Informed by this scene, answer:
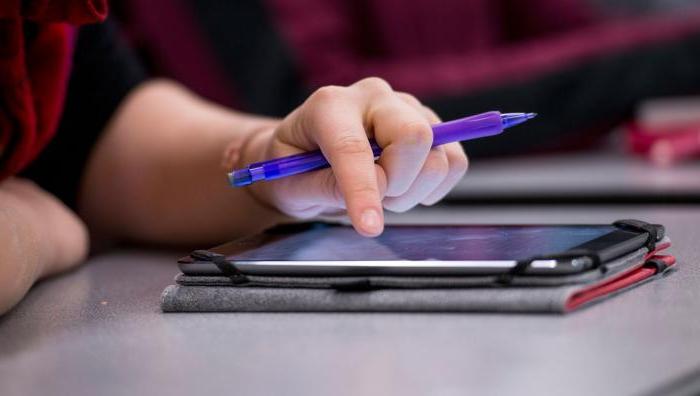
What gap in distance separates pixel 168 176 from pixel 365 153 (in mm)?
342

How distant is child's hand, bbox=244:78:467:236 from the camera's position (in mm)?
592

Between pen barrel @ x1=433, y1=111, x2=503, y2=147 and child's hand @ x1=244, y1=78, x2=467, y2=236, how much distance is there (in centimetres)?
1

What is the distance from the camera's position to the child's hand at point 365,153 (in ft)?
1.94

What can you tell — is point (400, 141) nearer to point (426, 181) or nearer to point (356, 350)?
point (426, 181)

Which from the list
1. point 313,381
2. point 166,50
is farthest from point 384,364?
point 166,50

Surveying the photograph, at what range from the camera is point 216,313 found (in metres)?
0.59

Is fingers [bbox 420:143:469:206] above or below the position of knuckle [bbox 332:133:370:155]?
below

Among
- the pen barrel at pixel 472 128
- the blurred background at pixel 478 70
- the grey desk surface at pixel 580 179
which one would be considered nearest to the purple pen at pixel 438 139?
the pen barrel at pixel 472 128

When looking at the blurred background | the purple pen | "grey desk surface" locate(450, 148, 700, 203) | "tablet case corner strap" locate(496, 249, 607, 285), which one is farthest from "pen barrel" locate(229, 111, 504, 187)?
the blurred background

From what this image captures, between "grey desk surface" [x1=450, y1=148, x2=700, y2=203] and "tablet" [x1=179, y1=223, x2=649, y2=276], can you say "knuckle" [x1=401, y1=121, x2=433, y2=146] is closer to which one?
"tablet" [x1=179, y1=223, x2=649, y2=276]

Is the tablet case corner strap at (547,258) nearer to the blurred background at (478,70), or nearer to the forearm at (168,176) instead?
the forearm at (168,176)

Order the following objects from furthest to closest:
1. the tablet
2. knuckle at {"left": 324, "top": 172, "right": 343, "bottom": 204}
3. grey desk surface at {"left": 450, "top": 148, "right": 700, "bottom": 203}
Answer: grey desk surface at {"left": 450, "top": 148, "right": 700, "bottom": 203}
knuckle at {"left": 324, "top": 172, "right": 343, "bottom": 204}
the tablet

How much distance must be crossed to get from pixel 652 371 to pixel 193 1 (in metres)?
1.17

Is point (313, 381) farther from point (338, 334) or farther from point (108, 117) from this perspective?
point (108, 117)
